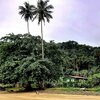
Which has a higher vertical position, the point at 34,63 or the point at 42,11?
the point at 42,11

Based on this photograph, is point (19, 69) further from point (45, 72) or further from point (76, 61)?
point (76, 61)

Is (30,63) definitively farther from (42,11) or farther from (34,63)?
(42,11)

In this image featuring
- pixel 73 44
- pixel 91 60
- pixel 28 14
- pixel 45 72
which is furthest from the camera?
pixel 73 44

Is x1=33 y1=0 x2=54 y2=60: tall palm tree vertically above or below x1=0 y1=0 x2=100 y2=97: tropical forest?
above

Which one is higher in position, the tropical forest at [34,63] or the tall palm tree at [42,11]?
the tall palm tree at [42,11]

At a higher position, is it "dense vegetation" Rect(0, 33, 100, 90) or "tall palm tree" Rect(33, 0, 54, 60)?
"tall palm tree" Rect(33, 0, 54, 60)

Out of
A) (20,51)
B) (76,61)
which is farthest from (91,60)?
(20,51)

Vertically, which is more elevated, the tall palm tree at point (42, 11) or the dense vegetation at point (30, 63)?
the tall palm tree at point (42, 11)

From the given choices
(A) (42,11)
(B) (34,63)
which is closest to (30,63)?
(B) (34,63)

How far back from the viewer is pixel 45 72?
59031mm

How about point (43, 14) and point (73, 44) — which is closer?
point (43, 14)

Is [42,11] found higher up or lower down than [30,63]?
higher up

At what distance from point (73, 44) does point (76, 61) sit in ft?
139

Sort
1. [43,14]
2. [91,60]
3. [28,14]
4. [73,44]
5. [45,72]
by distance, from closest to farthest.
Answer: [45,72], [43,14], [28,14], [91,60], [73,44]
